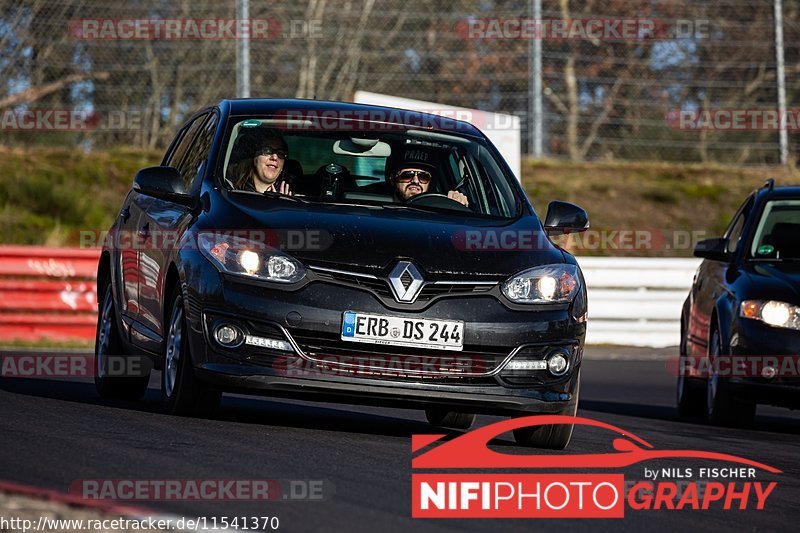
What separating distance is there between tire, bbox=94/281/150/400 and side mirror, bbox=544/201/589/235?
2541mm

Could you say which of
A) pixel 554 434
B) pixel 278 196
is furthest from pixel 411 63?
pixel 554 434

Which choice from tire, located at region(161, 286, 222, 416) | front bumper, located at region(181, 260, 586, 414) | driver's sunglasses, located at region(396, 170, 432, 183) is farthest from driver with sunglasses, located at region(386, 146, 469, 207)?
tire, located at region(161, 286, 222, 416)

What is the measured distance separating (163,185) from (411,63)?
13.5 m

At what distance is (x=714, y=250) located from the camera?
37.8 feet

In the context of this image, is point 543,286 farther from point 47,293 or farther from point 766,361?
point 47,293

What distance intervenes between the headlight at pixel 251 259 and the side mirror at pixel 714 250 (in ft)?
15.6

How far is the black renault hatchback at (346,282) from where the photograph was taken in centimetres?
761

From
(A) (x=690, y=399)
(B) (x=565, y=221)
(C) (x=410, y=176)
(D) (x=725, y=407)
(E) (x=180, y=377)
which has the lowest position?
(A) (x=690, y=399)

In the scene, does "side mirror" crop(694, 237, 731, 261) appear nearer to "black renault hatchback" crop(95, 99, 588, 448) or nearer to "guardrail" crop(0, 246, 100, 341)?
"black renault hatchback" crop(95, 99, 588, 448)

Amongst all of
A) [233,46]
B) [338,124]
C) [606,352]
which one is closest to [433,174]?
[338,124]

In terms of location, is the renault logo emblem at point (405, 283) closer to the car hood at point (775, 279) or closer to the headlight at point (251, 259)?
the headlight at point (251, 259)

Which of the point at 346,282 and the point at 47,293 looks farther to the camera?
the point at 47,293

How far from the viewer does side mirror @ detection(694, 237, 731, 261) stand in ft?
Result: 37.7

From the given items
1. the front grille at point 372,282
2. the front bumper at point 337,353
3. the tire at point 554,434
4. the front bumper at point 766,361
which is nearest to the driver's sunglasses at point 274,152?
the front bumper at point 337,353
